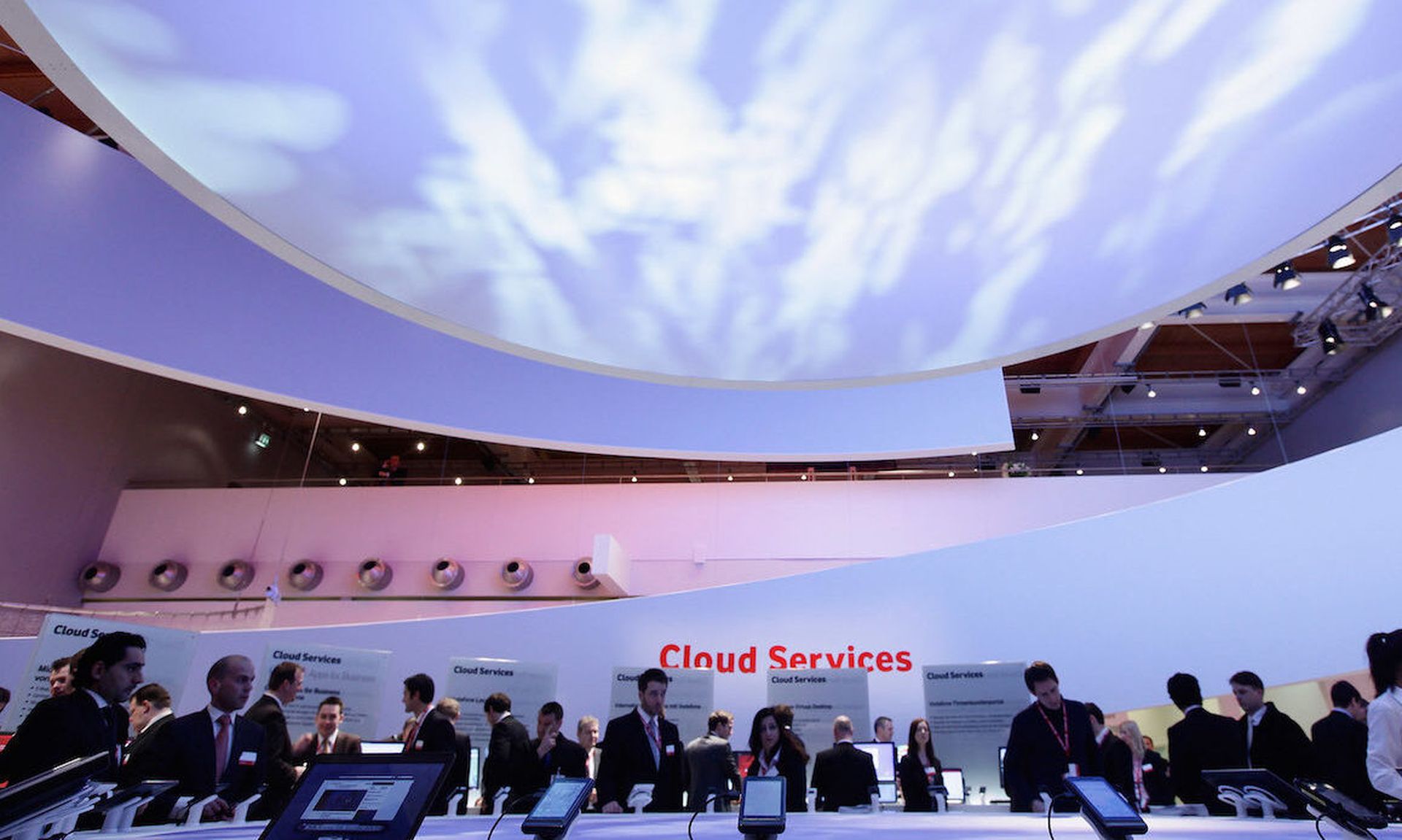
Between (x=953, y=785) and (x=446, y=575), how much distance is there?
7.95 m

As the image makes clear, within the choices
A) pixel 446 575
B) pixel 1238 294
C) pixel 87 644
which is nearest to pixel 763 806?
pixel 87 644

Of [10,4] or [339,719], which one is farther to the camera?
[339,719]

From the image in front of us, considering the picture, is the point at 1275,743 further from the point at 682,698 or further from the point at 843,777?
the point at 682,698

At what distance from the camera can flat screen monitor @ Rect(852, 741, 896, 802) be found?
6.03m

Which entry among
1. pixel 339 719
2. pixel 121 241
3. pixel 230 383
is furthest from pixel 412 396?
pixel 339 719

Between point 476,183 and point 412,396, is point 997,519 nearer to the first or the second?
point 412,396

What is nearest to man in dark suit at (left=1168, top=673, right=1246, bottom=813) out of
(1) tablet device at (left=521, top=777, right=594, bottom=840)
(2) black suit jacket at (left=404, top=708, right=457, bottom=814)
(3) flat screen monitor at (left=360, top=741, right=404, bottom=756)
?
(1) tablet device at (left=521, top=777, right=594, bottom=840)

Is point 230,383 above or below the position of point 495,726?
above

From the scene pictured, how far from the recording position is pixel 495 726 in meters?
5.05

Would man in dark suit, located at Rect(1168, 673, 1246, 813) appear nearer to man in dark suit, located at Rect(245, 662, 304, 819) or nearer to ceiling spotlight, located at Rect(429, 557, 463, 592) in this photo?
man in dark suit, located at Rect(245, 662, 304, 819)

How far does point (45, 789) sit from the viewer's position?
1.65 m

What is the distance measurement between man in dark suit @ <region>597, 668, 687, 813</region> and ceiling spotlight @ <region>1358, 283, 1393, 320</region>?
9.56m

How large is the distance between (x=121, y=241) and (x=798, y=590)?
6.74m

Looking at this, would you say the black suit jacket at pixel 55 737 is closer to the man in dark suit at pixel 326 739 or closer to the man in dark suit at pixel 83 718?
the man in dark suit at pixel 83 718
